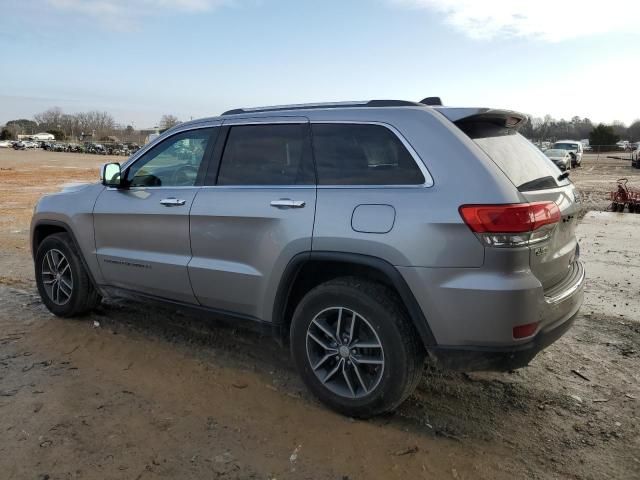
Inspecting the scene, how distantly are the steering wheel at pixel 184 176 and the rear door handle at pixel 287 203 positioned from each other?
0.90 m

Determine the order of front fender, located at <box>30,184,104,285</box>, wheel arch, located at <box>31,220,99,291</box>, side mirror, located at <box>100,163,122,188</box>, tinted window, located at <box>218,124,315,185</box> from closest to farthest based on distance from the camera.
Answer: tinted window, located at <box>218,124,315,185</box>, side mirror, located at <box>100,163,122,188</box>, front fender, located at <box>30,184,104,285</box>, wheel arch, located at <box>31,220,99,291</box>

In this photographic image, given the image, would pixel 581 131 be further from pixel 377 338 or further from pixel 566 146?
pixel 377 338

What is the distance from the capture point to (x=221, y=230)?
380 cm

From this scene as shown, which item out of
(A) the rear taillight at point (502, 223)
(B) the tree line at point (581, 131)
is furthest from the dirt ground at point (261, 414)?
(B) the tree line at point (581, 131)

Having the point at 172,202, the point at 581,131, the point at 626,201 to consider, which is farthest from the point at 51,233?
the point at 581,131

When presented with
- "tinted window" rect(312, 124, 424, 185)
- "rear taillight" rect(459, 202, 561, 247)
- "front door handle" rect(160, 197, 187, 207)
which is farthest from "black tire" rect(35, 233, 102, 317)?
"rear taillight" rect(459, 202, 561, 247)

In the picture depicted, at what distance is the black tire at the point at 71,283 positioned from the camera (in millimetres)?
5004

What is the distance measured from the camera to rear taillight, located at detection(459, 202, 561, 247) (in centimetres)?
282

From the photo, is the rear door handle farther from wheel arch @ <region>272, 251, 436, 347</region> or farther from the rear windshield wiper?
the rear windshield wiper

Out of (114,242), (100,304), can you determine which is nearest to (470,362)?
(114,242)

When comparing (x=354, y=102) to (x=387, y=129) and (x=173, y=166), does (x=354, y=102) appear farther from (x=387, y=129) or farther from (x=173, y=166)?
(x=173, y=166)

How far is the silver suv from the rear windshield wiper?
2 centimetres

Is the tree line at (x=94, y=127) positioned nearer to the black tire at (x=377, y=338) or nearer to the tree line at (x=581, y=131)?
the tree line at (x=581, y=131)

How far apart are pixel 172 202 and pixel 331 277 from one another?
4.63 feet
